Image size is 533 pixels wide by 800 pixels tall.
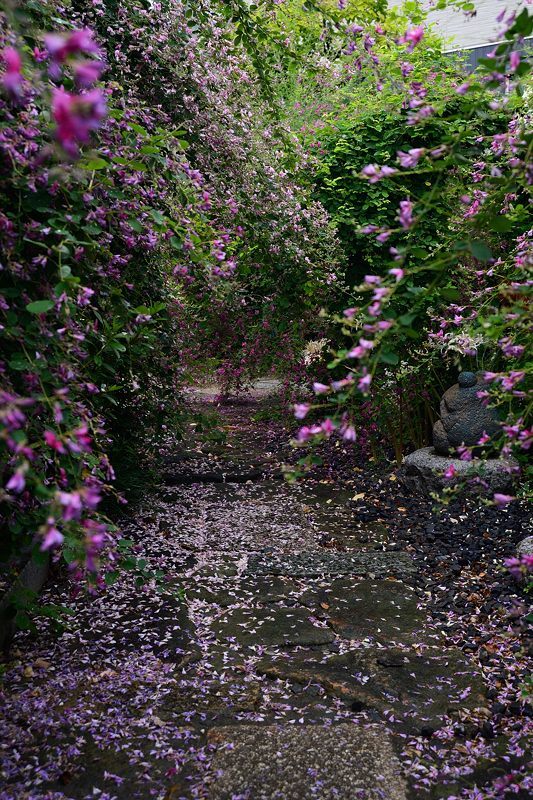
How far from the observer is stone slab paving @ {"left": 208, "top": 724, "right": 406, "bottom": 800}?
7.07 ft

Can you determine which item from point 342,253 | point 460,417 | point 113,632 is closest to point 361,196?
point 342,253

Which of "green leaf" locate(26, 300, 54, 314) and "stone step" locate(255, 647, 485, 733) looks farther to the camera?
"stone step" locate(255, 647, 485, 733)

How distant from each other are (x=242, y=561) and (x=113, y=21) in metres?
3.21

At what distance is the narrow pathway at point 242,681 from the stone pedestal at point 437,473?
0.62 meters

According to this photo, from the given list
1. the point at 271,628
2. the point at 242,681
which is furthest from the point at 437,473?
the point at 242,681

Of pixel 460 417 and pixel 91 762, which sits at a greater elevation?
pixel 460 417

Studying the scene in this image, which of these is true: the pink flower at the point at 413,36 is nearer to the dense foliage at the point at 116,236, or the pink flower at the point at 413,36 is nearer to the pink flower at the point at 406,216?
the pink flower at the point at 406,216

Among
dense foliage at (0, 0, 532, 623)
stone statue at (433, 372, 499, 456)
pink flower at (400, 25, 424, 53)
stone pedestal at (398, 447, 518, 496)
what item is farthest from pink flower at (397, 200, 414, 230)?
stone statue at (433, 372, 499, 456)

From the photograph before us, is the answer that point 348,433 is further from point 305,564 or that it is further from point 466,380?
point 466,380

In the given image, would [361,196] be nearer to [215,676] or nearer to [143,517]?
[143,517]

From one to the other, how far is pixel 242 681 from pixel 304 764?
2.02ft

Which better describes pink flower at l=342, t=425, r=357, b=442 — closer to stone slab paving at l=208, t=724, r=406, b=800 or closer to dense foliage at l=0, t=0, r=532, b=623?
dense foliage at l=0, t=0, r=532, b=623

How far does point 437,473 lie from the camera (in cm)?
500

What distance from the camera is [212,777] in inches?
87.5
